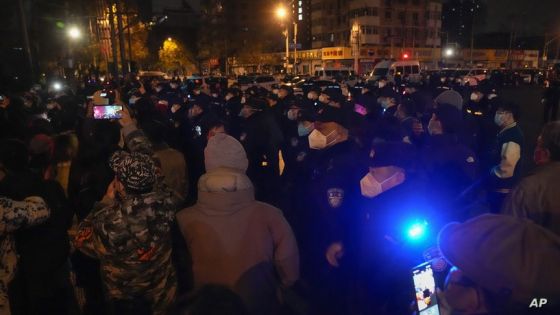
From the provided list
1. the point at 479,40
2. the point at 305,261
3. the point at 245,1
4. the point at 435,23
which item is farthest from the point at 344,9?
the point at 305,261

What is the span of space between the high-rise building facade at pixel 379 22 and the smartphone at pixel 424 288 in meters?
75.3

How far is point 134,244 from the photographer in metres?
2.78

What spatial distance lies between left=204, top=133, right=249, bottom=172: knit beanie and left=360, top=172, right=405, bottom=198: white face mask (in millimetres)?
993

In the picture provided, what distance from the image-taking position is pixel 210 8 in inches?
5037

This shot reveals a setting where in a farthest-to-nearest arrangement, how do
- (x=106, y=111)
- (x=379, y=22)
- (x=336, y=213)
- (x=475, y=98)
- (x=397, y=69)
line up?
(x=379, y=22), (x=397, y=69), (x=475, y=98), (x=106, y=111), (x=336, y=213)

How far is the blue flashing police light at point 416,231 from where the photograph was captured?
3.01 m

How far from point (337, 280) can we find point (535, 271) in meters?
2.69

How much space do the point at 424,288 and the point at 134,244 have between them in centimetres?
175

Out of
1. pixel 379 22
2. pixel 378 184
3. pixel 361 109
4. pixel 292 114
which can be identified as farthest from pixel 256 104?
pixel 379 22

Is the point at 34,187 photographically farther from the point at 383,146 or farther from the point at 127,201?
the point at 383,146

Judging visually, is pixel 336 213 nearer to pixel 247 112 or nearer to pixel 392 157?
pixel 392 157

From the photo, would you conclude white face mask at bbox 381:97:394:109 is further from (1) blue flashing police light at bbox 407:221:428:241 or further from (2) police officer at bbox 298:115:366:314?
(1) blue flashing police light at bbox 407:221:428:241

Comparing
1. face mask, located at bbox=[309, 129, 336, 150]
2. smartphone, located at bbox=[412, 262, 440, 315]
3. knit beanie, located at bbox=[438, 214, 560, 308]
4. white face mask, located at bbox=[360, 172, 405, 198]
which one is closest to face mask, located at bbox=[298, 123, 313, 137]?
face mask, located at bbox=[309, 129, 336, 150]

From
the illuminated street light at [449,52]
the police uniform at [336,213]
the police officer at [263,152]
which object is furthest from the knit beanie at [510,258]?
the illuminated street light at [449,52]
